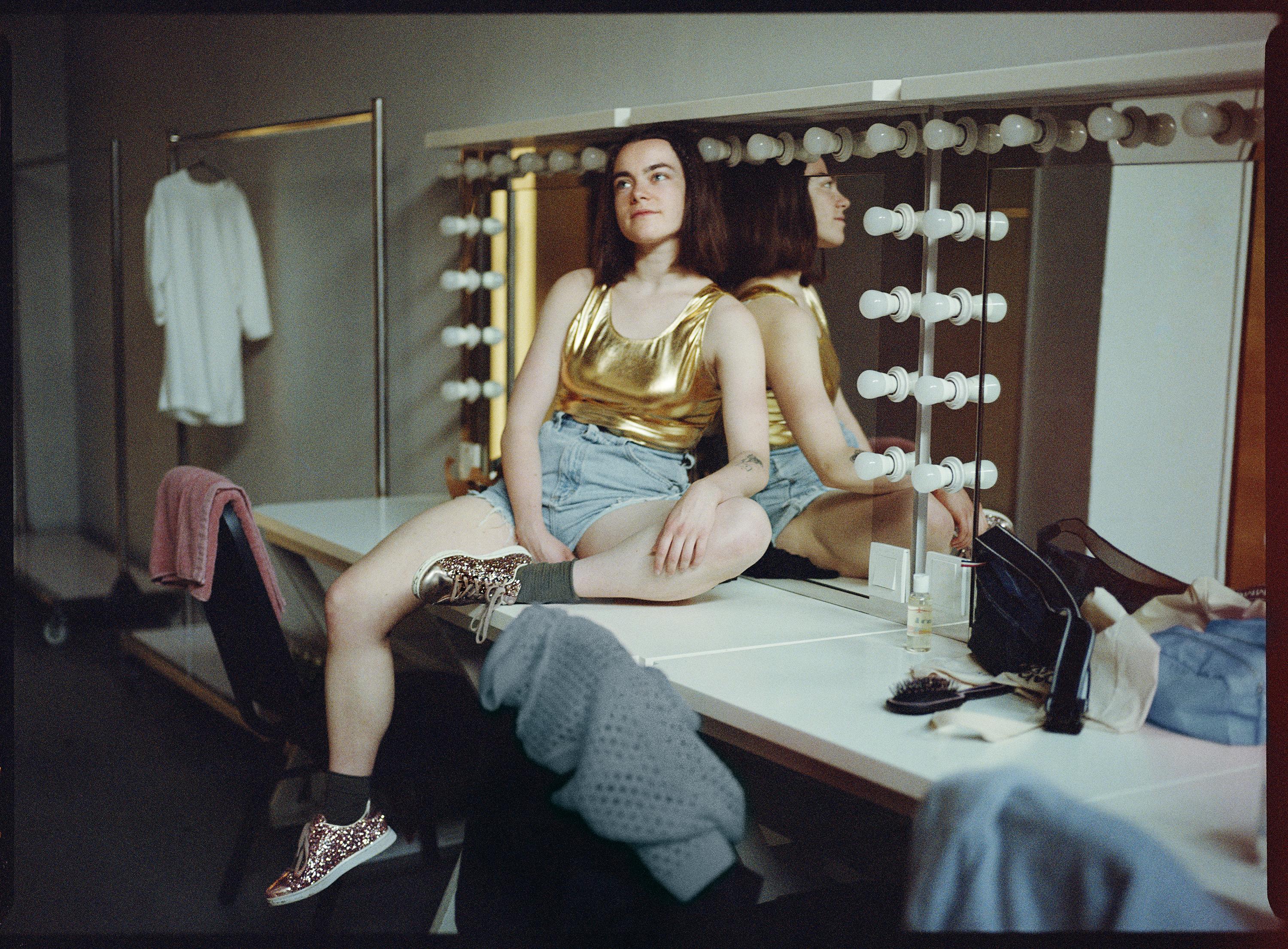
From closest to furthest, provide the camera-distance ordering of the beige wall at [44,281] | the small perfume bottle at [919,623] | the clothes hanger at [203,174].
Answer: the small perfume bottle at [919,623]
the clothes hanger at [203,174]
the beige wall at [44,281]

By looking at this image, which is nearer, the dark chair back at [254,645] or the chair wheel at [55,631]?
the dark chair back at [254,645]

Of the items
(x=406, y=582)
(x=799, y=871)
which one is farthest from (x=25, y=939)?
(x=799, y=871)

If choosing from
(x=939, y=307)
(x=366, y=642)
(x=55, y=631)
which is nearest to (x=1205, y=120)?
(x=939, y=307)

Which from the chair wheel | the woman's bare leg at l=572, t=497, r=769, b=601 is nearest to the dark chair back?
the woman's bare leg at l=572, t=497, r=769, b=601

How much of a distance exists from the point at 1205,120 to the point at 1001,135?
223mm

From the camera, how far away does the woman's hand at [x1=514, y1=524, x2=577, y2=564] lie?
138 cm

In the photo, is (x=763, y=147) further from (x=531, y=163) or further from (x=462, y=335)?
(x=462, y=335)

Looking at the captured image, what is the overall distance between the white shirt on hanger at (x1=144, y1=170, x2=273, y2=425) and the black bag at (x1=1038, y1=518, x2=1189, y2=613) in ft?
5.60

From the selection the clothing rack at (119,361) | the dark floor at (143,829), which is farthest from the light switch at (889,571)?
the clothing rack at (119,361)

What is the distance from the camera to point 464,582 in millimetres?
1305

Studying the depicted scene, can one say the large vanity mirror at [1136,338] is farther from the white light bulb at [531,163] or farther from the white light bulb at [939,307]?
the white light bulb at [531,163]

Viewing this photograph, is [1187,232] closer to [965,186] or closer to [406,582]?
[965,186]

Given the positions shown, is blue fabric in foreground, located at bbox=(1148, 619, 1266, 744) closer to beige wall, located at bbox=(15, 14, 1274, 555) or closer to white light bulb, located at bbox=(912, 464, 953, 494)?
white light bulb, located at bbox=(912, 464, 953, 494)

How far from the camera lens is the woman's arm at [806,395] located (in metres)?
1.35
